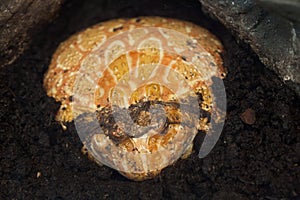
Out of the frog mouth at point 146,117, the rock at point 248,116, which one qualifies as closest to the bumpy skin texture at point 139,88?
the frog mouth at point 146,117

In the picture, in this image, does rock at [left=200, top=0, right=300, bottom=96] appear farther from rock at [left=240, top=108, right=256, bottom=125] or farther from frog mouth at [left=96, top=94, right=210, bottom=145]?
frog mouth at [left=96, top=94, right=210, bottom=145]

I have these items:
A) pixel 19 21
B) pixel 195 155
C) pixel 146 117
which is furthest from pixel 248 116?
pixel 19 21

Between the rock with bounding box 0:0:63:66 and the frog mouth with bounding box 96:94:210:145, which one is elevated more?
the rock with bounding box 0:0:63:66

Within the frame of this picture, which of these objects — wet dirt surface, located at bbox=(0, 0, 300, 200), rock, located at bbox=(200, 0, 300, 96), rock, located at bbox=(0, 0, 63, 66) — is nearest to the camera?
rock, located at bbox=(200, 0, 300, 96)

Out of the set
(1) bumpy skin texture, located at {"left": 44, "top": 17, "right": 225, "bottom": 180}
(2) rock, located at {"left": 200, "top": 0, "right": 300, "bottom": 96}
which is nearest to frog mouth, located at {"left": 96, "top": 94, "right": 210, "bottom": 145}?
(1) bumpy skin texture, located at {"left": 44, "top": 17, "right": 225, "bottom": 180}

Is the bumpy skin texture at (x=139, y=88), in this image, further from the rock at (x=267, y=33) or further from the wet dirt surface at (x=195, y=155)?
the rock at (x=267, y=33)

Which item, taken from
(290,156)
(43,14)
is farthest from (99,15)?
(290,156)
